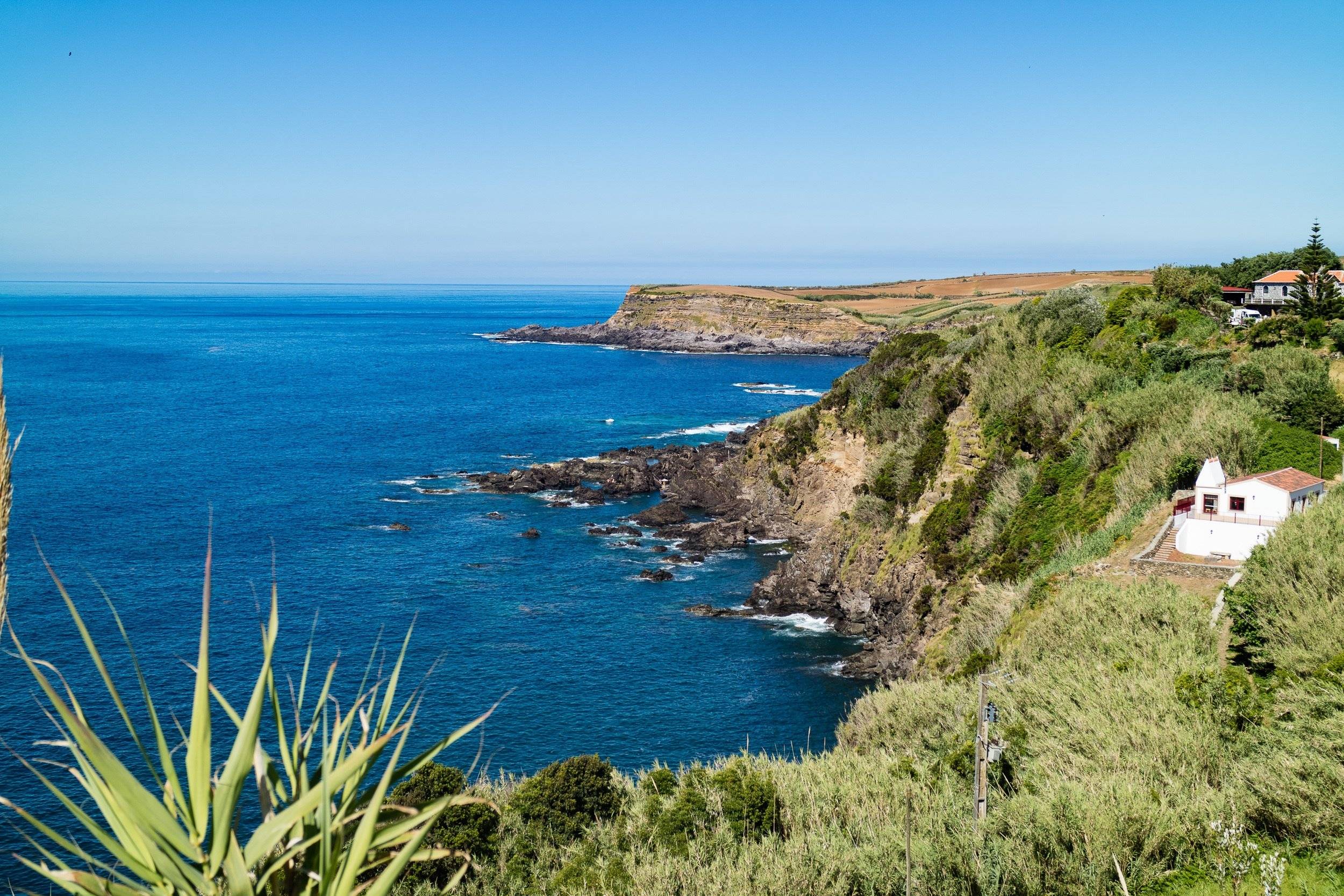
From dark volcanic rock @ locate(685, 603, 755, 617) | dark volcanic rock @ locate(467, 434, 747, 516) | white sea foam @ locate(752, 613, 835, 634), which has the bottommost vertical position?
white sea foam @ locate(752, 613, 835, 634)

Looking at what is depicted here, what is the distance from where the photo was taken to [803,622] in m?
48.8

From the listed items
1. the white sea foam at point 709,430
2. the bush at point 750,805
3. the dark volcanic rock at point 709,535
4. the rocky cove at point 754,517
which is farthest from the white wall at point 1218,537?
the white sea foam at point 709,430

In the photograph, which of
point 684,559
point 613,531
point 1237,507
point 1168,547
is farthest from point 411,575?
point 1237,507

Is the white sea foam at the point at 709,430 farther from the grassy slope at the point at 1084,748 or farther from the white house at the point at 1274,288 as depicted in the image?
the grassy slope at the point at 1084,748

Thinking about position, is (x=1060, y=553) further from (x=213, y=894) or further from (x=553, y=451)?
(x=553, y=451)

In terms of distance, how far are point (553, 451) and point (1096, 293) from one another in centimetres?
4732

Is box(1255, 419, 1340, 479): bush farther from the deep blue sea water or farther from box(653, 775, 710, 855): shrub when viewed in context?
box(653, 775, 710, 855): shrub

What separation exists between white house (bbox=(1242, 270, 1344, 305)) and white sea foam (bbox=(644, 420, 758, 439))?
4628 cm

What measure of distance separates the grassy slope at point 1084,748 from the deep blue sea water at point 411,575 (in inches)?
278

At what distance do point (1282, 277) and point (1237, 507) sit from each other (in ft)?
123

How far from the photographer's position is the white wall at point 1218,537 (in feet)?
87.2

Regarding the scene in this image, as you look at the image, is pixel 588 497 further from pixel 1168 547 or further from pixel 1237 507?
pixel 1237 507

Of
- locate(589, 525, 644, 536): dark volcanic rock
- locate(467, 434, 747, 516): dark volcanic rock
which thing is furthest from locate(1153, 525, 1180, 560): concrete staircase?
locate(467, 434, 747, 516): dark volcanic rock

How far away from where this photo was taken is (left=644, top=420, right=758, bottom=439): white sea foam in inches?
3804
